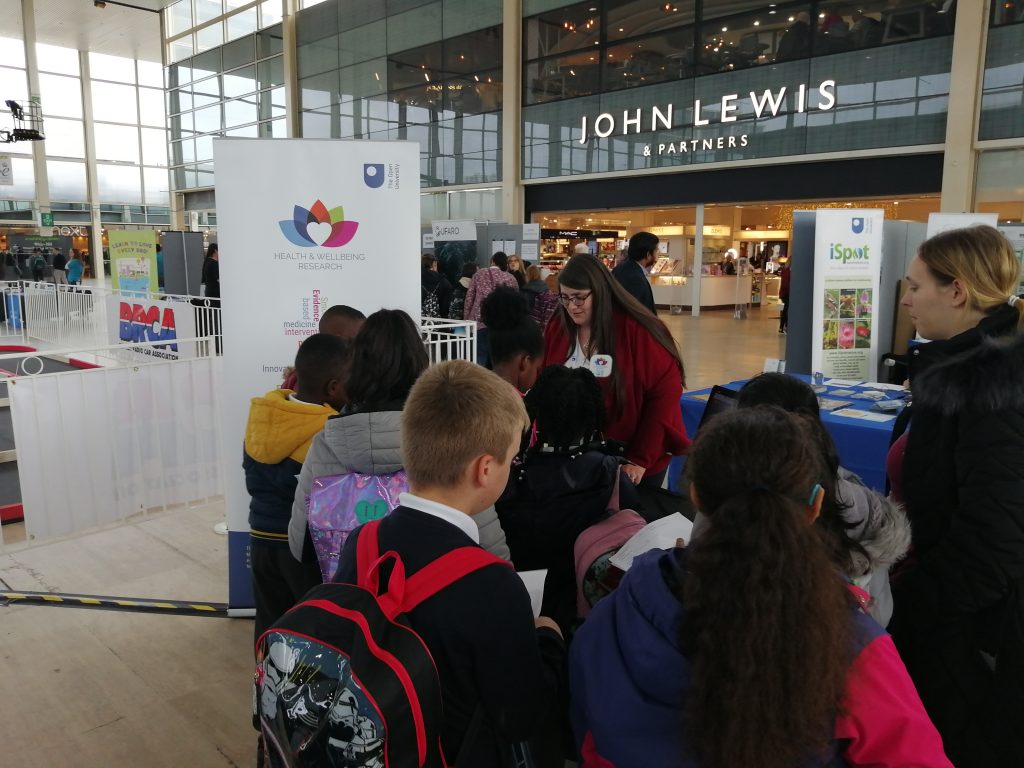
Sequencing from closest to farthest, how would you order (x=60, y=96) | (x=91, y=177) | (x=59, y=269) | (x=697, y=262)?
(x=697, y=262) < (x=59, y=269) < (x=60, y=96) < (x=91, y=177)

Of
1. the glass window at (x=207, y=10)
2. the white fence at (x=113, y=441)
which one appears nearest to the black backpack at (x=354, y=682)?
the white fence at (x=113, y=441)

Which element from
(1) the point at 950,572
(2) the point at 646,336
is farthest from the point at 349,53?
(1) the point at 950,572

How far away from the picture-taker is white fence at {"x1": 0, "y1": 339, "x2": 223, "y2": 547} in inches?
160

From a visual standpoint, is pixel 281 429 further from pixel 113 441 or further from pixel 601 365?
pixel 113 441

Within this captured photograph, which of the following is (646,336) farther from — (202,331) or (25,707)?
(202,331)

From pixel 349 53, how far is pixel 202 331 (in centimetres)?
1434

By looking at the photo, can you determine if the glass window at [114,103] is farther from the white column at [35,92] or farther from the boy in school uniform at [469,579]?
the boy in school uniform at [469,579]

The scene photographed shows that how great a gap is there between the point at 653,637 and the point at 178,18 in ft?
98.1

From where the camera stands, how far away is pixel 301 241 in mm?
3062

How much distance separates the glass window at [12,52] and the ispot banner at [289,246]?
28532 mm

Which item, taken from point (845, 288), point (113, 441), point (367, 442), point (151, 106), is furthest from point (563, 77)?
point (151, 106)

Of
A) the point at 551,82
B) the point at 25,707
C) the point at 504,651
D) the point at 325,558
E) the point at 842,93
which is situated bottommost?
the point at 25,707

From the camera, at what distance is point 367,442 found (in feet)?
6.01

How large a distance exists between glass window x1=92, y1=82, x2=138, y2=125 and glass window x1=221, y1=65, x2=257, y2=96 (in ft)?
21.4
